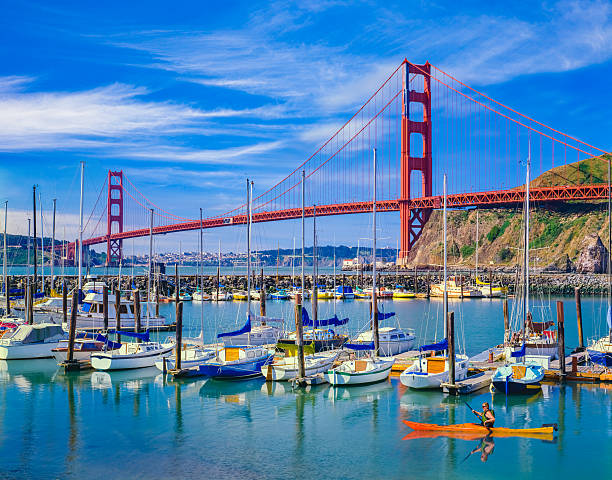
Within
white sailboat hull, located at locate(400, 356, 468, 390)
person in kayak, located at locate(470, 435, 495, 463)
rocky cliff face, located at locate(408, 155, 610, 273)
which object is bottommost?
person in kayak, located at locate(470, 435, 495, 463)

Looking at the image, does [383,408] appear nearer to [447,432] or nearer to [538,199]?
[447,432]

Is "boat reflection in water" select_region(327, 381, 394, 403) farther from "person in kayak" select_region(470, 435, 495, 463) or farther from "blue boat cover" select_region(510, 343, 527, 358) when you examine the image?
"person in kayak" select_region(470, 435, 495, 463)

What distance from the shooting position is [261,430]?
20109 mm

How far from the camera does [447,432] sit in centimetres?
1922

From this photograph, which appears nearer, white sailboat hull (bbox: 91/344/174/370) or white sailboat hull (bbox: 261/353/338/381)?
white sailboat hull (bbox: 261/353/338/381)

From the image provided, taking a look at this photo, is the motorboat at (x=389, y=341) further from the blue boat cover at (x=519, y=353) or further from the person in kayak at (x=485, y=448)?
the person in kayak at (x=485, y=448)

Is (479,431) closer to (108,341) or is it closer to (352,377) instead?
(352,377)

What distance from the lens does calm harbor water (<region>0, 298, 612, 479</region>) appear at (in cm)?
1670

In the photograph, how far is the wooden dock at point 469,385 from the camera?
23.6 m

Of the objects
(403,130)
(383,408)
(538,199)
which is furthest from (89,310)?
(403,130)

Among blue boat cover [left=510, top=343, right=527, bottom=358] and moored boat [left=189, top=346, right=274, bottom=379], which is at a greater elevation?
blue boat cover [left=510, top=343, right=527, bottom=358]

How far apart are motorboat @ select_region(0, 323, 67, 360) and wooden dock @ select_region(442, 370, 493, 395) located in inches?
773

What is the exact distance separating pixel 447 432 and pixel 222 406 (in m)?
8.38

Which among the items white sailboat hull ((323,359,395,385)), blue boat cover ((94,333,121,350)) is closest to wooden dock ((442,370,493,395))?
white sailboat hull ((323,359,395,385))
